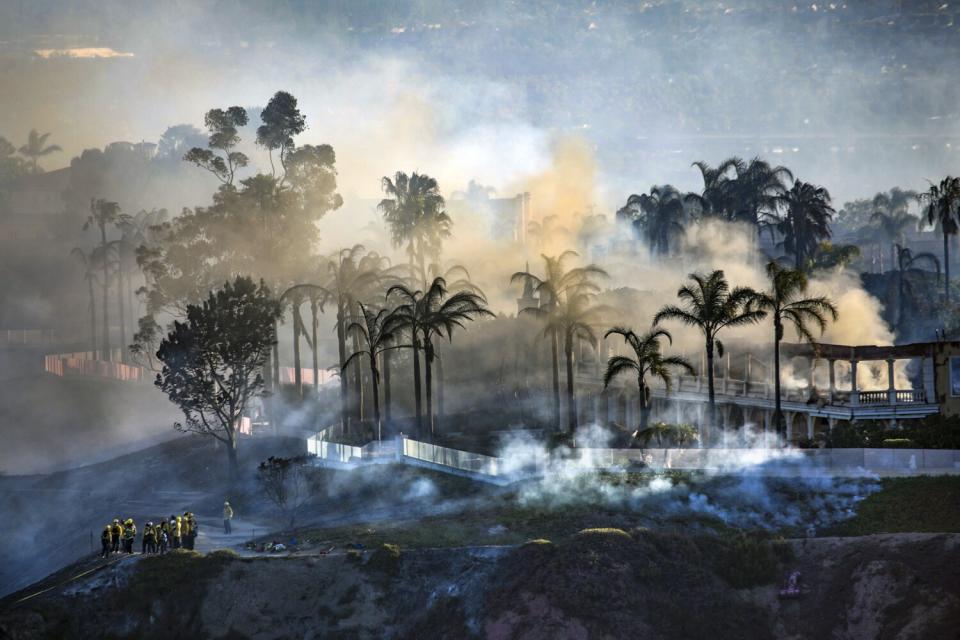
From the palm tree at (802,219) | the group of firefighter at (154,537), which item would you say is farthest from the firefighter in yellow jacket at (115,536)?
the palm tree at (802,219)

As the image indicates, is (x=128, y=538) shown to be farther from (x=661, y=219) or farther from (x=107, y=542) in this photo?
(x=661, y=219)

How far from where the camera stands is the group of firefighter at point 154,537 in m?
48.5

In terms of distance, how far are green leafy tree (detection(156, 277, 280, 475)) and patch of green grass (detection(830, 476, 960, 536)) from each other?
3578 centimetres

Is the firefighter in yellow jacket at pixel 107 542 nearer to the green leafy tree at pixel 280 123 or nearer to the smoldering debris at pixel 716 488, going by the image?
the smoldering debris at pixel 716 488

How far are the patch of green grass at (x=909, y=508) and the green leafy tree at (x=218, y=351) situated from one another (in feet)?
117

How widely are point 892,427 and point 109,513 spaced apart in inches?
1641

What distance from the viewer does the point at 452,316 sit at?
205 feet

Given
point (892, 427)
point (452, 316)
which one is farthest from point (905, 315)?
point (452, 316)

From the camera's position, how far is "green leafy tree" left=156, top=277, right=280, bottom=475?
67.5 m

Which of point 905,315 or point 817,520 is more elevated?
point 905,315

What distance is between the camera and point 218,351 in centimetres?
6825

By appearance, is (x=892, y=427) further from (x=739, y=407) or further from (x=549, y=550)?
(x=549, y=550)

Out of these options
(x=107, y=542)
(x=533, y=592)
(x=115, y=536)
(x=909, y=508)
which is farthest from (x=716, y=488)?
(x=107, y=542)

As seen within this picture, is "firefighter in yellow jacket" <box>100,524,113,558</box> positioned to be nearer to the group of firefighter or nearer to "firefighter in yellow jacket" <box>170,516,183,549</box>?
the group of firefighter
